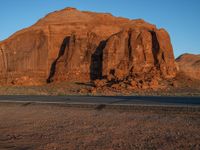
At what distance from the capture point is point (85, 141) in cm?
919

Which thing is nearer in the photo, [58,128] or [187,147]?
[187,147]

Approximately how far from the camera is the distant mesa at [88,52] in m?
49.5

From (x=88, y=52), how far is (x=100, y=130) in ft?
144

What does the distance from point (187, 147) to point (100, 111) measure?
25.8 ft

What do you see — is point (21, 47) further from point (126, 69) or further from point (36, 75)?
point (126, 69)

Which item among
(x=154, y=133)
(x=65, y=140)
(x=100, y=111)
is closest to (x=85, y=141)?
(x=65, y=140)

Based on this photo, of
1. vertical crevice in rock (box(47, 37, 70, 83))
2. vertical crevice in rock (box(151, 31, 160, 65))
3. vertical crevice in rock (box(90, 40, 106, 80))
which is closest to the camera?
vertical crevice in rock (box(151, 31, 160, 65))

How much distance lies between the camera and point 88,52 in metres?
54.4

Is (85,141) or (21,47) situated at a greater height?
(21,47)

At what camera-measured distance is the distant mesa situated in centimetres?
4950

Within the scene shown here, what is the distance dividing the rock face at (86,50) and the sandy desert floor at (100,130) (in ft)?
104

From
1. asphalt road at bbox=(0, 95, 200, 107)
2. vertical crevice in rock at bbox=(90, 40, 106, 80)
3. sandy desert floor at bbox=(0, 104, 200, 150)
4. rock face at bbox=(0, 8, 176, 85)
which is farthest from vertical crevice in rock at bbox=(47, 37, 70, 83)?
sandy desert floor at bbox=(0, 104, 200, 150)

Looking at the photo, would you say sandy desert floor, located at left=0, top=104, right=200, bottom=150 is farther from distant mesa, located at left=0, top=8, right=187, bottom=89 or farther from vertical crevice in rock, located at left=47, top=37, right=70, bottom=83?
vertical crevice in rock, located at left=47, top=37, right=70, bottom=83

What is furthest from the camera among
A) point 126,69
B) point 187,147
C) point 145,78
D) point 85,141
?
point 126,69
